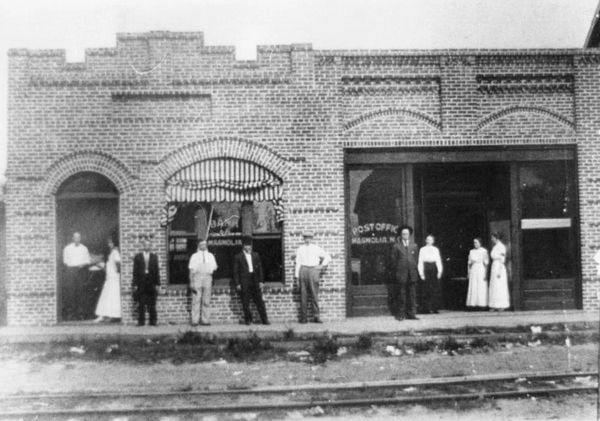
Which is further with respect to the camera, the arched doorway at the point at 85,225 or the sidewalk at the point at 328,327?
the arched doorway at the point at 85,225

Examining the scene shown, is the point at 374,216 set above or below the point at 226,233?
above

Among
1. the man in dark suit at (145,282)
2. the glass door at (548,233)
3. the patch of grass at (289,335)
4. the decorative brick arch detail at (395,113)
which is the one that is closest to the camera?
the patch of grass at (289,335)

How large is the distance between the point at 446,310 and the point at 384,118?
458cm

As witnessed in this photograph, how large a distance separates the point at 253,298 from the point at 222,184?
2470mm

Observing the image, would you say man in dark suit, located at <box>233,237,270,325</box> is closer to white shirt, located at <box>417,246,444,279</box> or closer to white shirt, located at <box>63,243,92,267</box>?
white shirt, located at <box>63,243,92,267</box>

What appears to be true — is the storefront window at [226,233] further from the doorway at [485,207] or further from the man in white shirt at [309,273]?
the doorway at [485,207]

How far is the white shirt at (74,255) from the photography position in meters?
12.4

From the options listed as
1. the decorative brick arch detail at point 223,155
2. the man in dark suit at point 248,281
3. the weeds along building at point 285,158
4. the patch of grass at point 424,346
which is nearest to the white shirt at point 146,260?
the weeds along building at point 285,158

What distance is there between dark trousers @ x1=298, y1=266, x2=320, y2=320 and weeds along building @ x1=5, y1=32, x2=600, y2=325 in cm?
35

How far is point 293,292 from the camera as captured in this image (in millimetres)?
12547

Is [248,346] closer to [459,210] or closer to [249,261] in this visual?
[249,261]

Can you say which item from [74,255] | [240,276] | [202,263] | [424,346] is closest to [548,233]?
[424,346]

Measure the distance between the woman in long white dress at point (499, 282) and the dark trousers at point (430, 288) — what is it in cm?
118

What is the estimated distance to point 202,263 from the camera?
12125 mm
